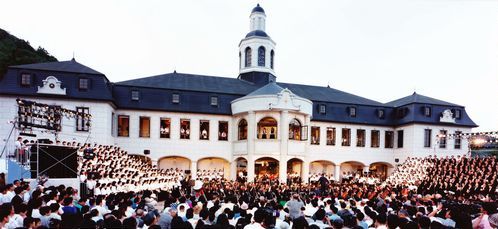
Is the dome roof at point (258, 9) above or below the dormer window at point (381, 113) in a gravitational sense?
above

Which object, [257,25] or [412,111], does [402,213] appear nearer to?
[412,111]

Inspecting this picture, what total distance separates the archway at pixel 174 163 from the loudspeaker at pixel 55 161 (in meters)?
18.0


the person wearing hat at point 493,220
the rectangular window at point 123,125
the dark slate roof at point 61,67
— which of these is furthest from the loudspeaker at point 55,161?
the person wearing hat at point 493,220

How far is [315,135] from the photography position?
129 feet

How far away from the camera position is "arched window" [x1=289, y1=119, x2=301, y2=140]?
3556 centimetres

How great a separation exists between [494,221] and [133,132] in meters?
31.1

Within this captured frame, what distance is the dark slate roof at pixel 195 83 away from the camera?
37609 millimetres

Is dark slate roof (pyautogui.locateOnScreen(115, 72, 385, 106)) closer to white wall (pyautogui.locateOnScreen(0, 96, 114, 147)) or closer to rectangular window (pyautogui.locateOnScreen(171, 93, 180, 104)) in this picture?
rectangular window (pyautogui.locateOnScreen(171, 93, 180, 104))

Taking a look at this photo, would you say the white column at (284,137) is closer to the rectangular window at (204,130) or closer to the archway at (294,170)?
the archway at (294,170)

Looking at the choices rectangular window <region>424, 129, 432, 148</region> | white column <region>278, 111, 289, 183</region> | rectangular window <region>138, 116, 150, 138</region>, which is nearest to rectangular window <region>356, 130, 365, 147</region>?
rectangular window <region>424, 129, 432, 148</region>

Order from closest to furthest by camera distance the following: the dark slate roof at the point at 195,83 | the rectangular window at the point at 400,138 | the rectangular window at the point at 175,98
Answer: the rectangular window at the point at 175,98
the dark slate roof at the point at 195,83
the rectangular window at the point at 400,138

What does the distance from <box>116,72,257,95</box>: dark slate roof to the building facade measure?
114 mm

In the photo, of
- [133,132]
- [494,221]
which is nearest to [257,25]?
[133,132]

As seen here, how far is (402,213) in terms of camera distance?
10055mm
